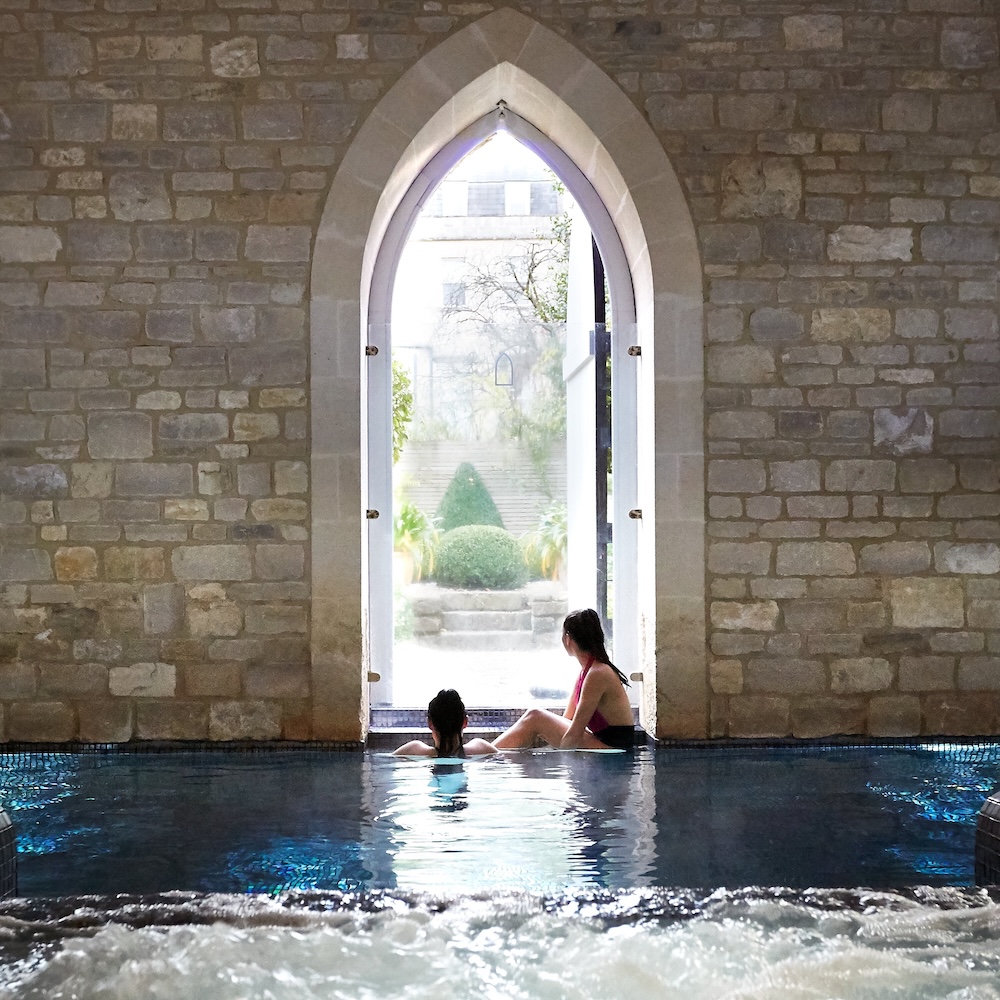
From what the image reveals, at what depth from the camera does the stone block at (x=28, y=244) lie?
4809mm

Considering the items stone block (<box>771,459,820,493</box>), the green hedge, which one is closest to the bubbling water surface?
stone block (<box>771,459,820,493</box>)

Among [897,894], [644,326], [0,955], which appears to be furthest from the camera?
[644,326]

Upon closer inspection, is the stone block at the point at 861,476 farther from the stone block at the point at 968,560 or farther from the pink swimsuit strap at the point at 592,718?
the pink swimsuit strap at the point at 592,718

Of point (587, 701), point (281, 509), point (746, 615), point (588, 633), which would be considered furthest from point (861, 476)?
point (281, 509)

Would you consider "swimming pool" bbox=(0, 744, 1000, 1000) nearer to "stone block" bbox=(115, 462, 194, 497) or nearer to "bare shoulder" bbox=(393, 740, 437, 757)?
"bare shoulder" bbox=(393, 740, 437, 757)

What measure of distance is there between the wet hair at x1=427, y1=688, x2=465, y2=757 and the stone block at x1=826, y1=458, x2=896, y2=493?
1.84 m

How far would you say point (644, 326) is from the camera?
5234mm

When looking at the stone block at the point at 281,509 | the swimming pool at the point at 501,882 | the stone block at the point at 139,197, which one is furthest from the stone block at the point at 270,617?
the stone block at the point at 139,197

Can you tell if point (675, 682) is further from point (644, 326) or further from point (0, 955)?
point (0, 955)

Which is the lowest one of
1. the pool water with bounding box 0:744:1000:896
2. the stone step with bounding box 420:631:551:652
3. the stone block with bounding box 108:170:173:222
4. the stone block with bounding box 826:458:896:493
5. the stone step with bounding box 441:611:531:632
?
the pool water with bounding box 0:744:1000:896

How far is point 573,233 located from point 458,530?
161cm

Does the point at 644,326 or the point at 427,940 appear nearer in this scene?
the point at 427,940

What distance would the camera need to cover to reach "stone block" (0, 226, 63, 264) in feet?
15.8

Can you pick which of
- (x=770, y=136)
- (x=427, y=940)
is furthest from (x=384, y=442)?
(x=427, y=940)
